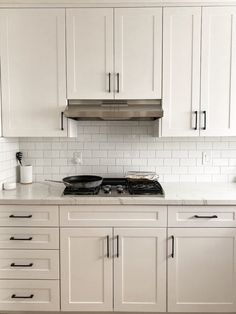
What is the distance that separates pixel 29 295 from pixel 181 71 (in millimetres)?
2158

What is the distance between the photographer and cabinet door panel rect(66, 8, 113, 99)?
234 cm

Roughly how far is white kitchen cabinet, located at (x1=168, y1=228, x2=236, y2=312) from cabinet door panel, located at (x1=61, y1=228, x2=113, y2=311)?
491 mm

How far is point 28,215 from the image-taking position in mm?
2164

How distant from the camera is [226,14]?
232cm

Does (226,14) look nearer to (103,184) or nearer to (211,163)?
(211,163)

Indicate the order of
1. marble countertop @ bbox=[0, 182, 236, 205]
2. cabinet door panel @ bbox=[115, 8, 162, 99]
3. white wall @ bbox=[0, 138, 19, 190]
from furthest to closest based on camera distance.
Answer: white wall @ bbox=[0, 138, 19, 190], cabinet door panel @ bbox=[115, 8, 162, 99], marble countertop @ bbox=[0, 182, 236, 205]

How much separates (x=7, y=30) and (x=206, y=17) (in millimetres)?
1635

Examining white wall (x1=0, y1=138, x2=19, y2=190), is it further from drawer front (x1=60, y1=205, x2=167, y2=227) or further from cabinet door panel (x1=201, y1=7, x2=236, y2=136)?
cabinet door panel (x1=201, y1=7, x2=236, y2=136)

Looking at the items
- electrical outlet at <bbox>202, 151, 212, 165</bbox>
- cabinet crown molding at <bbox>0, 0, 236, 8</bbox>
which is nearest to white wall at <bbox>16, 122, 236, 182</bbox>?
electrical outlet at <bbox>202, 151, 212, 165</bbox>

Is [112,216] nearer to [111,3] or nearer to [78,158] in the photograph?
[78,158]

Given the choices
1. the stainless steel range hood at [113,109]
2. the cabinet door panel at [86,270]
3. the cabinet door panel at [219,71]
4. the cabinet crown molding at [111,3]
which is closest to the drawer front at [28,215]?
the cabinet door panel at [86,270]

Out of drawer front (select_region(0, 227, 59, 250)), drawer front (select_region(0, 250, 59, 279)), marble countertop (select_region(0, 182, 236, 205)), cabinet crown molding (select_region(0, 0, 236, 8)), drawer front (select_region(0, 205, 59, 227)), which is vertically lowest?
drawer front (select_region(0, 250, 59, 279))

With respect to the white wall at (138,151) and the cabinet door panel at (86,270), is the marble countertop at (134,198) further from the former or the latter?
the white wall at (138,151)

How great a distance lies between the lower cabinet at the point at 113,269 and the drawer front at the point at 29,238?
0.28 feet
